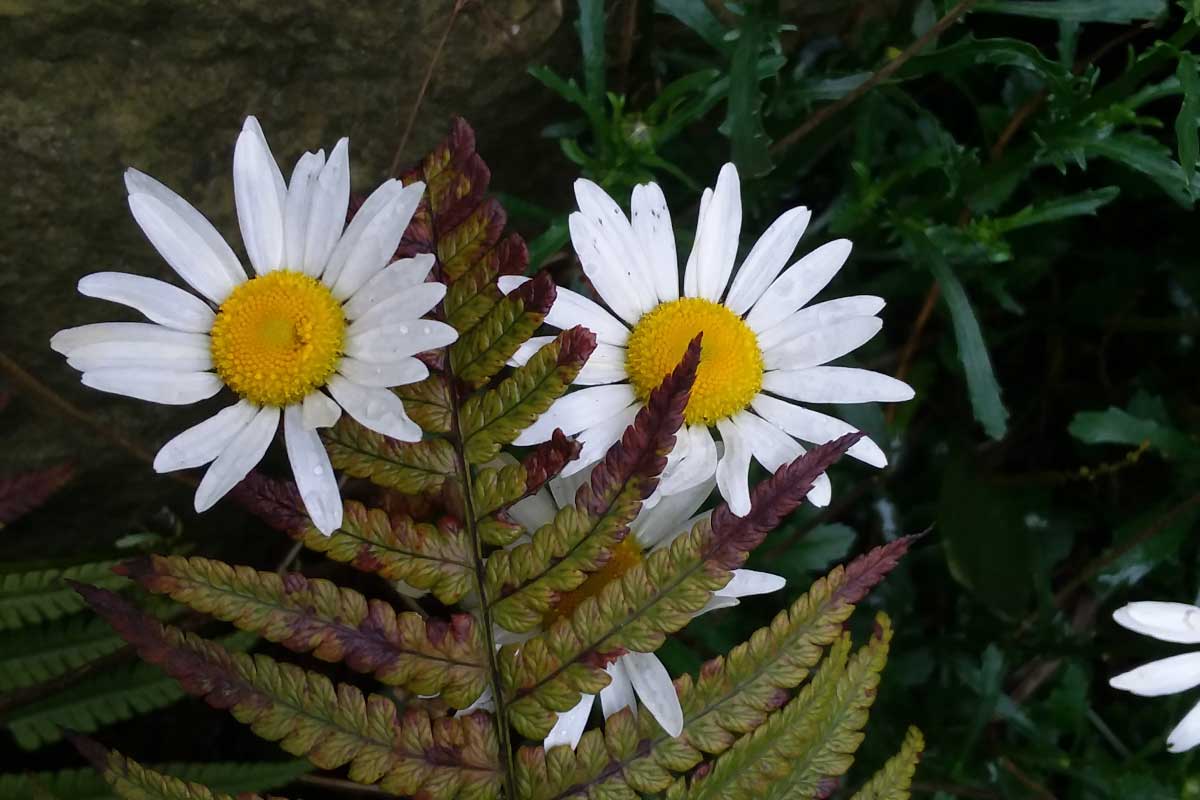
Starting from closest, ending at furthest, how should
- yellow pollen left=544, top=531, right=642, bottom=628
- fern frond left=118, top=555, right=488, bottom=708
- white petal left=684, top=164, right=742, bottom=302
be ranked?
fern frond left=118, top=555, right=488, bottom=708 → yellow pollen left=544, top=531, right=642, bottom=628 → white petal left=684, top=164, right=742, bottom=302

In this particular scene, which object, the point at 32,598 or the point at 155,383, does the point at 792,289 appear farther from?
the point at 32,598

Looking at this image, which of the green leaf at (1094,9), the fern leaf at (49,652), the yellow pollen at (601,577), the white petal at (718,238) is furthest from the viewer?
the green leaf at (1094,9)

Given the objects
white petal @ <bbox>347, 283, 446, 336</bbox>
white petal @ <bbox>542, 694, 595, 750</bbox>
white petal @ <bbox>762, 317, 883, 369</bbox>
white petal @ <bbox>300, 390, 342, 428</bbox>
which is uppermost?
white petal @ <bbox>347, 283, 446, 336</bbox>

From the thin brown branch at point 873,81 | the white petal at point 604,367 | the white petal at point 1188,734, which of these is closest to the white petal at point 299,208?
the white petal at point 604,367

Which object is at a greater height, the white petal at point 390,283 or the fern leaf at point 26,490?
the white petal at point 390,283

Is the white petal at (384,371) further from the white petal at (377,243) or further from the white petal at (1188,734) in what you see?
the white petal at (1188,734)

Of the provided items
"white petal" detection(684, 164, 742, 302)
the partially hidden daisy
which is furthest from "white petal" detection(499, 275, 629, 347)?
"white petal" detection(684, 164, 742, 302)

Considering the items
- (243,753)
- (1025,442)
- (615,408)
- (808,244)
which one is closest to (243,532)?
(243,753)

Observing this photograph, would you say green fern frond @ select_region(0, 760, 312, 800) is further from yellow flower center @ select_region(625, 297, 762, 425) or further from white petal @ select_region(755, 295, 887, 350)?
white petal @ select_region(755, 295, 887, 350)
